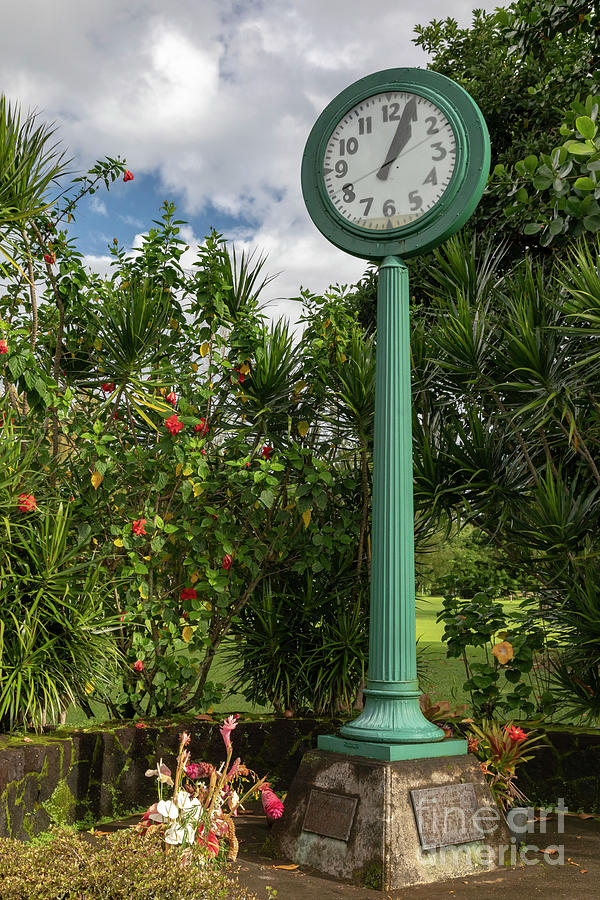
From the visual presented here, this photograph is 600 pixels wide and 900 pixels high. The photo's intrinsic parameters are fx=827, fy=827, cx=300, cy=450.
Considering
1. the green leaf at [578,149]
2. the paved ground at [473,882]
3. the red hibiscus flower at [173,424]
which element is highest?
the green leaf at [578,149]

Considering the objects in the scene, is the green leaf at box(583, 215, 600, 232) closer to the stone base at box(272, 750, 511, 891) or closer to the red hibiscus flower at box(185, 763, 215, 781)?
the stone base at box(272, 750, 511, 891)

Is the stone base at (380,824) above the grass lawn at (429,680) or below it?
below

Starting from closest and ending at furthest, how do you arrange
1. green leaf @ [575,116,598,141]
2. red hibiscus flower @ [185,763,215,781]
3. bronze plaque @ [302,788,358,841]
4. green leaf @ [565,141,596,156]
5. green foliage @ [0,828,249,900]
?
1. green foliage @ [0,828,249,900]
2. bronze plaque @ [302,788,358,841]
3. red hibiscus flower @ [185,763,215,781]
4. green leaf @ [565,141,596,156]
5. green leaf @ [575,116,598,141]

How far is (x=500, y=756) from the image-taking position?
484 cm

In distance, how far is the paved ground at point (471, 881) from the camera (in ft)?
11.9

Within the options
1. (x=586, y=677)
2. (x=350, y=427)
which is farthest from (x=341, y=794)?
(x=350, y=427)

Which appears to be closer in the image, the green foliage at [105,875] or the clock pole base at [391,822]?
the green foliage at [105,875]

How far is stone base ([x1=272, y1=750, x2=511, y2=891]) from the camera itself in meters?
3.77

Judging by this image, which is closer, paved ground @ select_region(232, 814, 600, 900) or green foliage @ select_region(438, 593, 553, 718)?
paved ground @ select_region(232, 814, 600, 900)

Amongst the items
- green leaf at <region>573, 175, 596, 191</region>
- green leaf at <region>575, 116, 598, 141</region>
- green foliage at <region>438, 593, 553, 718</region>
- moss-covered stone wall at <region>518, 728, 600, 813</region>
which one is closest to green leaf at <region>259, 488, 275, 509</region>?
green foliage at <region>438, 593, 553, 718</region>

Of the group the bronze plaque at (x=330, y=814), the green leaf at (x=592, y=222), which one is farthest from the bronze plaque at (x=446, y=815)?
the green leaf at (x=592, y=222)

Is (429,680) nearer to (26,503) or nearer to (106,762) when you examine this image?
(106,762)

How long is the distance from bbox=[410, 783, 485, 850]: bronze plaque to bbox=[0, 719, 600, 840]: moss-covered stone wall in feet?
4.69

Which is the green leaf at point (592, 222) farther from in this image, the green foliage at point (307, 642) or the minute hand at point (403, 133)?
the green foliage at point (307, 642)
